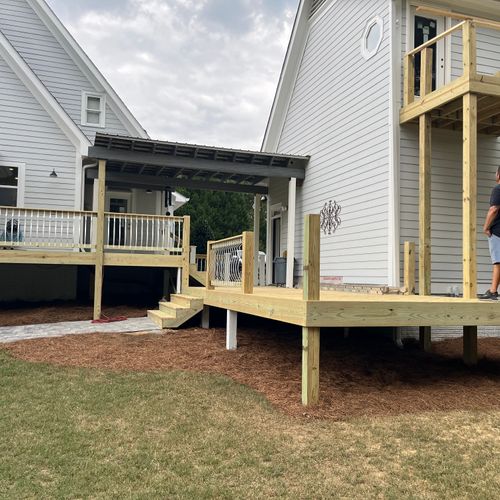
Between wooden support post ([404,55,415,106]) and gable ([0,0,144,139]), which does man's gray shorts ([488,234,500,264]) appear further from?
gable ([0,0,144,139])

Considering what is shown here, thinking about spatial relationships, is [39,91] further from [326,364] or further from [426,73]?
[326,364]

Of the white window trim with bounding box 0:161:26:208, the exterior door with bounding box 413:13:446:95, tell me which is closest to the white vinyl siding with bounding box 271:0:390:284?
the exterior door with bounding box 413:13:446:95

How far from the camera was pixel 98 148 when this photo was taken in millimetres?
10359

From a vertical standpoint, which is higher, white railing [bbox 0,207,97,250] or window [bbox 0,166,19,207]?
window [bbox 0,166,19,207]

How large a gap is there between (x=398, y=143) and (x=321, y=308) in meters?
4.70

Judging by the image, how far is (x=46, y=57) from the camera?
13312mm

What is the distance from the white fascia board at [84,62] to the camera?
1309cm

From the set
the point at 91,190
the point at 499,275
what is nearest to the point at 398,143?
the point at 499,275

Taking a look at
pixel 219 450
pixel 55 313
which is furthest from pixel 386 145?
pixel 55 313

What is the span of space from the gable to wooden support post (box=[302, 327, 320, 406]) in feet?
35.7

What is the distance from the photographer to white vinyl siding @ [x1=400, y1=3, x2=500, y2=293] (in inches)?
323

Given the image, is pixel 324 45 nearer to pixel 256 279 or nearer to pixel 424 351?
pixel 256 279

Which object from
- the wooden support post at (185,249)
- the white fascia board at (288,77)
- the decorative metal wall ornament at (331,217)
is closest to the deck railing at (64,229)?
the wooden support post at (185,249)

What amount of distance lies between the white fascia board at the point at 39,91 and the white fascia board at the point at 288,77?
5.10 m
